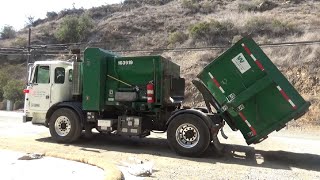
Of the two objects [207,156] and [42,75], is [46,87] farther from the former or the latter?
[207,156]

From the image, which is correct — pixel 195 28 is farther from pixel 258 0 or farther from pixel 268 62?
pixel 268 62

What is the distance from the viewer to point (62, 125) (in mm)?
11742

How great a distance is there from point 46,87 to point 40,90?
0.73 ft

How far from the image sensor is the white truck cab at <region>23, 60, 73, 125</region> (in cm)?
1212

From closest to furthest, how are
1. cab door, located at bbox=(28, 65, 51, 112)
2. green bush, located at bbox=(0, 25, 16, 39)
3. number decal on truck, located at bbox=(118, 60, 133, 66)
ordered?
number decal on truck, located at bbox=(118, 60, 133, 66), cab door, located at bbox=(28, 65, 51, 112), green bush, located at bbox=(0, 25, 16, 39)

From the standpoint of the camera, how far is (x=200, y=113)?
32.5 feet

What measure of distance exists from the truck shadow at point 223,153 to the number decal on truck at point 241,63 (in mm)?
2332

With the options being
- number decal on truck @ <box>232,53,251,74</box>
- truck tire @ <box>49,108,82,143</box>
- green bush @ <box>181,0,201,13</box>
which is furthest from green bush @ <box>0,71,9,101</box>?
number decal on truck @ <box>232,53,251,74</box>

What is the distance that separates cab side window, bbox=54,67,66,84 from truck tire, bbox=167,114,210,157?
4114mm

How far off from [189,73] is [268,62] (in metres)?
20.6

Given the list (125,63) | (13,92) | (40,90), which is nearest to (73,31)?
(13,92)

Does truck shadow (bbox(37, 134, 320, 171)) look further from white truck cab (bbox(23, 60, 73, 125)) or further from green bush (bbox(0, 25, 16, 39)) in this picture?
green bush (bbox(0, 25, 16, 39))

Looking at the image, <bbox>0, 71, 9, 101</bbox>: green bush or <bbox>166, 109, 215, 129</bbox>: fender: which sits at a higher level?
<bbox>0, 71, 9, 101</bbox>: green bush

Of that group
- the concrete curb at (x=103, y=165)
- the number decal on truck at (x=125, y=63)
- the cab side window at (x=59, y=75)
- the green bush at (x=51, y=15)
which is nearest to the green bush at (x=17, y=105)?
the cab side window at (x=59, y=75)
